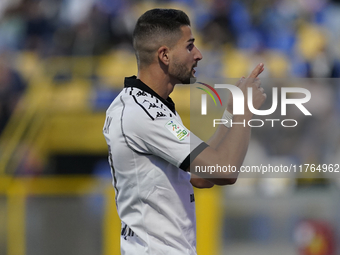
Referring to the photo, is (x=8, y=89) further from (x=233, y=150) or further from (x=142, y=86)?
(x=233, y=150)

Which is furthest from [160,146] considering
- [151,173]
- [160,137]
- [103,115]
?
[103,115]

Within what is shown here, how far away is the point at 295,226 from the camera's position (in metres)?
4.72

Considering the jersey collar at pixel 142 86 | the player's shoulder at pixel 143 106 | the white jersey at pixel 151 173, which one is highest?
the jersey collar at pixel 142 86

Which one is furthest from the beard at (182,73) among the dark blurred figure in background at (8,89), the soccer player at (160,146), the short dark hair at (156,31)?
the dark blurred figure in background at (8,89)

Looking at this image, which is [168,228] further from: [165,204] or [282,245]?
[282,245]

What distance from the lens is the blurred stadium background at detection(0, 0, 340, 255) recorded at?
4.78 metres

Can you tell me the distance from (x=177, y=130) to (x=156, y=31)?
0.53m

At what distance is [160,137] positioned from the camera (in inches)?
83.1

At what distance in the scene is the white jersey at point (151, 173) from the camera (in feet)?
6.94

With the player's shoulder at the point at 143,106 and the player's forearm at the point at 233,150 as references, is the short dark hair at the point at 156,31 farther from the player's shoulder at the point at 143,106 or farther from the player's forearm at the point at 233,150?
the player's forearm at the point at 233,150

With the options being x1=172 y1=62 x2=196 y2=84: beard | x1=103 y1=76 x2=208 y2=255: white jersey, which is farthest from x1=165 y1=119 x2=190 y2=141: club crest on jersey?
x1=172 y1=62 x2=196 y2=84: beard

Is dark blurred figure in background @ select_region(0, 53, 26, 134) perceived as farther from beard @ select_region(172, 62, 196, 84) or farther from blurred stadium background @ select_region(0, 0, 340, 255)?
beard @ select_region(172, 62, 196, 84)

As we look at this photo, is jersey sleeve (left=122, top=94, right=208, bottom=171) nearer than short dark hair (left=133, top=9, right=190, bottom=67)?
Yes

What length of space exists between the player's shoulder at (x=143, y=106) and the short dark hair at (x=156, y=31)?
0.18 m
